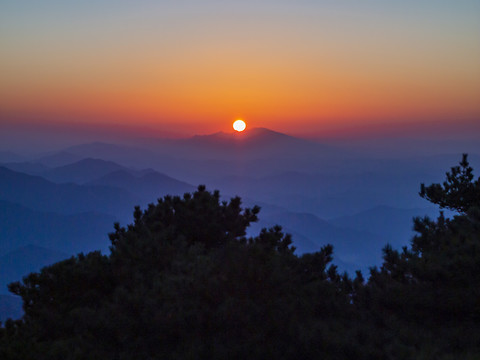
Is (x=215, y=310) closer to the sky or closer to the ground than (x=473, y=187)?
closer to the ground

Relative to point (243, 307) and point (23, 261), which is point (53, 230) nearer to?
point (23, 261)

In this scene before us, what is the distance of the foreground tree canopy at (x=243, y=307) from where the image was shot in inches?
172

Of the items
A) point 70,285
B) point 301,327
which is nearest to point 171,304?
point 301,327

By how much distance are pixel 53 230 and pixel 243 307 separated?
177997 millimetres

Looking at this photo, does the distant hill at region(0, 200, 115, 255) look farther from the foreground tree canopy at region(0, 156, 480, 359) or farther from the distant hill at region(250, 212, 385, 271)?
the foreground tree canopy at region(0, 156, 480, 359)

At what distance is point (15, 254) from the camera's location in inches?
4729

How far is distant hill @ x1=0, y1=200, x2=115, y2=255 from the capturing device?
6048 inches

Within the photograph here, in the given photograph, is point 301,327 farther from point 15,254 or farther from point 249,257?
point 15,254

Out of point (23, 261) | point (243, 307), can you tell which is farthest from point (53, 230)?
point (243, 307)

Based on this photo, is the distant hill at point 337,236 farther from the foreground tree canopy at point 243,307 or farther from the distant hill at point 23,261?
the foreground tree canopy at point 243,307

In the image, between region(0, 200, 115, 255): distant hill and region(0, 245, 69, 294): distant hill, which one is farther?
region(0, 200, 115, 255): distant hill

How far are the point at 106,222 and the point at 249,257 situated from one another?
568 ft

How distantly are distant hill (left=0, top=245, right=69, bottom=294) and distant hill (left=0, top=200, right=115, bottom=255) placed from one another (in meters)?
24.2

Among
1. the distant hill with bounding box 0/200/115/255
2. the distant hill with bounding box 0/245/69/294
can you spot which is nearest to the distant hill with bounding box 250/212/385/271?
the distant hill with bounding box 0/200/115/255
